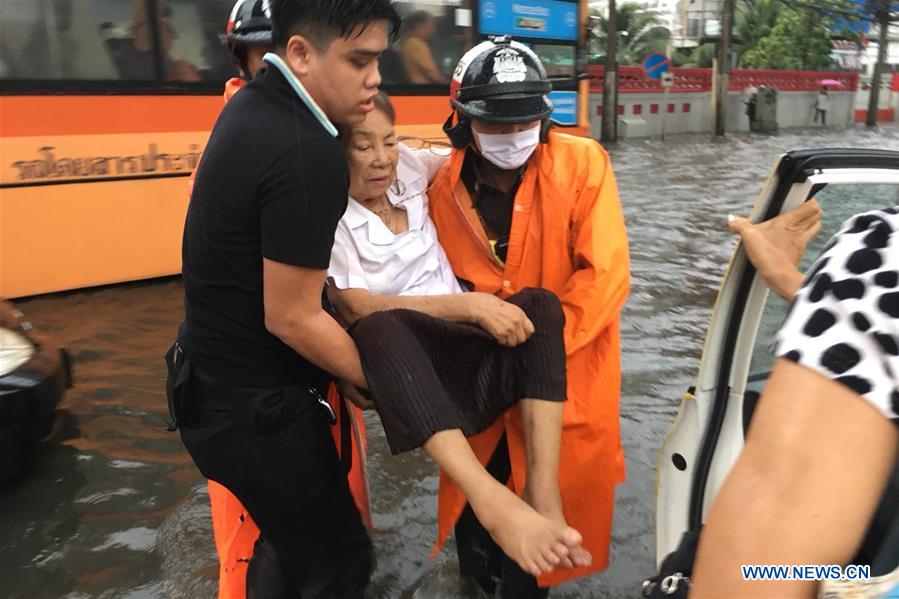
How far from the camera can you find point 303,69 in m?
1.54

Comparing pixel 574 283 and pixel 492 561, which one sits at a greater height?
pixel 574 283

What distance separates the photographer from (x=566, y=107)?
7836 millimetres

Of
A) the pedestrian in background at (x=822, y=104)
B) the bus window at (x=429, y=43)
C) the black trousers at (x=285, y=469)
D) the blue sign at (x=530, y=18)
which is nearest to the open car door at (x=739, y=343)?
the black trousers at (x=285, y=469)

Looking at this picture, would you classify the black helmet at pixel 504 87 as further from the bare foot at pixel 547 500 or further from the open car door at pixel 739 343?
the bare foot at pixel 547 500

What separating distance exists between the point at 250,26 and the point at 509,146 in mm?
838

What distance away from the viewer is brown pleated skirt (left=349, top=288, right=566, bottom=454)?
1729mm

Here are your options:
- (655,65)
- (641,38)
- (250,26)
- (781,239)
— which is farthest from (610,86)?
(781,239)

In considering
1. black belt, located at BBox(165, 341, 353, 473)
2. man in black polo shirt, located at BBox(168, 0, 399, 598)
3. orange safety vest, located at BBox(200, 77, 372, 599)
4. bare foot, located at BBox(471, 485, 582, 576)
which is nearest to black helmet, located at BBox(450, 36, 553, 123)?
man in black polo shirt, located at BBox(168, 0, 399, 598)

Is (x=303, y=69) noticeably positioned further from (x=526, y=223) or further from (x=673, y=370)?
(x=673, y=370)

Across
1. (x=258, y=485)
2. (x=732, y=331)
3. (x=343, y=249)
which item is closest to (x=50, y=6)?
(x=343, y=249)

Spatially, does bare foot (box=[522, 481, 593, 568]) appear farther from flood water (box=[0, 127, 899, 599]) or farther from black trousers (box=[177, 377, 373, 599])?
flood water (box=[0, 127, 899, 599])

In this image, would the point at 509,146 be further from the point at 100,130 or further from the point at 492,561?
the point at 100,130

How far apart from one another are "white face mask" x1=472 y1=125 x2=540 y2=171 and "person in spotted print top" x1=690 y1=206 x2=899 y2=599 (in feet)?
3.87

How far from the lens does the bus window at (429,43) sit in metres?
6.52
